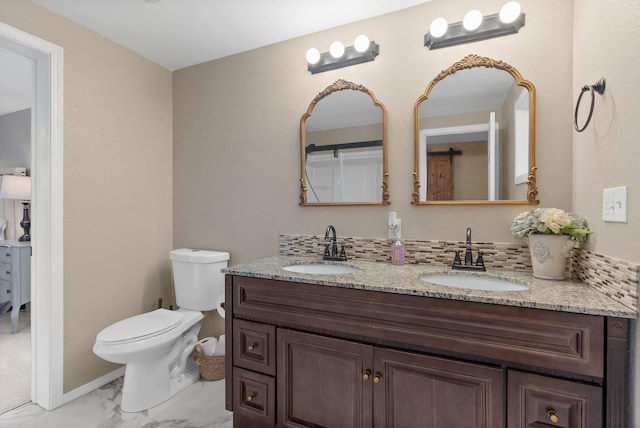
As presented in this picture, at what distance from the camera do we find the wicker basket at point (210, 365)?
2088 mm

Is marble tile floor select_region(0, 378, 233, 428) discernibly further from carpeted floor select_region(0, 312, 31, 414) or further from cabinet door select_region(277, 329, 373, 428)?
cabinet door select_region(277, 329, 373, 428)

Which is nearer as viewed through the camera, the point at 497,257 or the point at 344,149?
the point at 497,257

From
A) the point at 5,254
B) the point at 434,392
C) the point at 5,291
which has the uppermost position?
the point at 5,254

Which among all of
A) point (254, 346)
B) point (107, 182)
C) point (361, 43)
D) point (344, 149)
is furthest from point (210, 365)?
point (361, 43)

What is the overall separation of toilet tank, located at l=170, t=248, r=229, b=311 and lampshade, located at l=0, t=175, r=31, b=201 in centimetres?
238

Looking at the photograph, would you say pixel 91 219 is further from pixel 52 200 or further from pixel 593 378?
pixel 593 378

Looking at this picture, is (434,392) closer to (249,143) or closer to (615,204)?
(615,204)

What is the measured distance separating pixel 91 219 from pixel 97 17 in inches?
48.2

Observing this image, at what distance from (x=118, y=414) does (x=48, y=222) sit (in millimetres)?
1167

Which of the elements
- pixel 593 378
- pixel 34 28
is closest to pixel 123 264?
pixel 34 28

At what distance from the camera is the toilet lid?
1674 mm

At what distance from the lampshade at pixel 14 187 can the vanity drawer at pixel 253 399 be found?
11.0ft

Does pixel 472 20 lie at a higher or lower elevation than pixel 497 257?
higher

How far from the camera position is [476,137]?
1.59 meters
